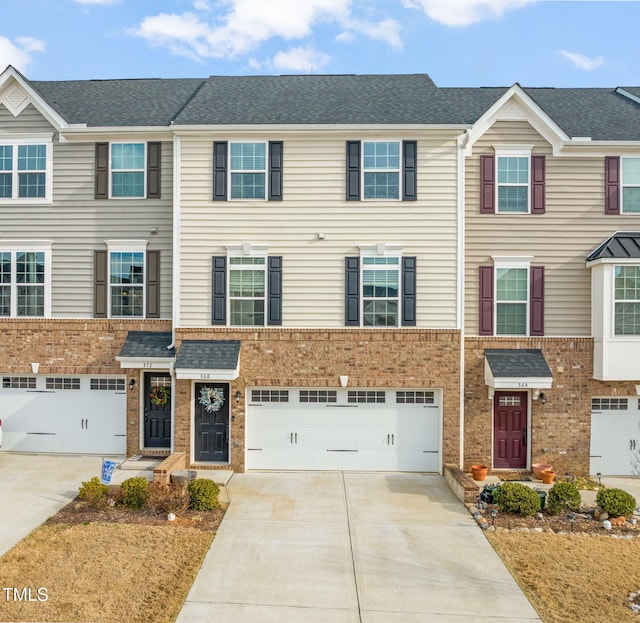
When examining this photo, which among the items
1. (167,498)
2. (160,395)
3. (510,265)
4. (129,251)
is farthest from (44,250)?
(510,265)

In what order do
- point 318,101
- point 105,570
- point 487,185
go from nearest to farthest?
point 105,570 < point 487,185 < point 318,101

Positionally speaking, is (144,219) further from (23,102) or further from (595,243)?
(595,243)

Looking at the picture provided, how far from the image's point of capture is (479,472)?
11.6 metres

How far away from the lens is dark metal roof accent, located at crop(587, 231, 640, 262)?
11.8 meters

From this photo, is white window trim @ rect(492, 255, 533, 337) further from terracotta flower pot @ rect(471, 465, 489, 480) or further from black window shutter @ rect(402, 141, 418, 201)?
terracotta flower pot @ rect(471, 465, 489, 480)

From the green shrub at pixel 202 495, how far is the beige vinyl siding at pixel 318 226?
409 centimetres

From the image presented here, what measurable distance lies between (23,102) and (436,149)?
10.8 m

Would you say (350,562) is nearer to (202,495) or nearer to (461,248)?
(202,495)

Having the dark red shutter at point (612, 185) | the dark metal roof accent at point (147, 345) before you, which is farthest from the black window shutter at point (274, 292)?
the dark red shutter at point (612, 185)

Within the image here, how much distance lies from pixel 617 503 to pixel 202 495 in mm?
7932

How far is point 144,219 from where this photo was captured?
1289cm

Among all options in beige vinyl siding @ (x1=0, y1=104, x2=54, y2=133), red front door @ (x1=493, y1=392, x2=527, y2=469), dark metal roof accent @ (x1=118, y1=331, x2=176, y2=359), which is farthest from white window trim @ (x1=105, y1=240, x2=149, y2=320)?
red front door @ (x1=493, y1=392, x2=527, y2=469)

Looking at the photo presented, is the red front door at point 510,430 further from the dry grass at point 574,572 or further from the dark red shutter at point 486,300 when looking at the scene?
the dry grass at point 574,572

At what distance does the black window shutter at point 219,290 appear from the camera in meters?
12.2
